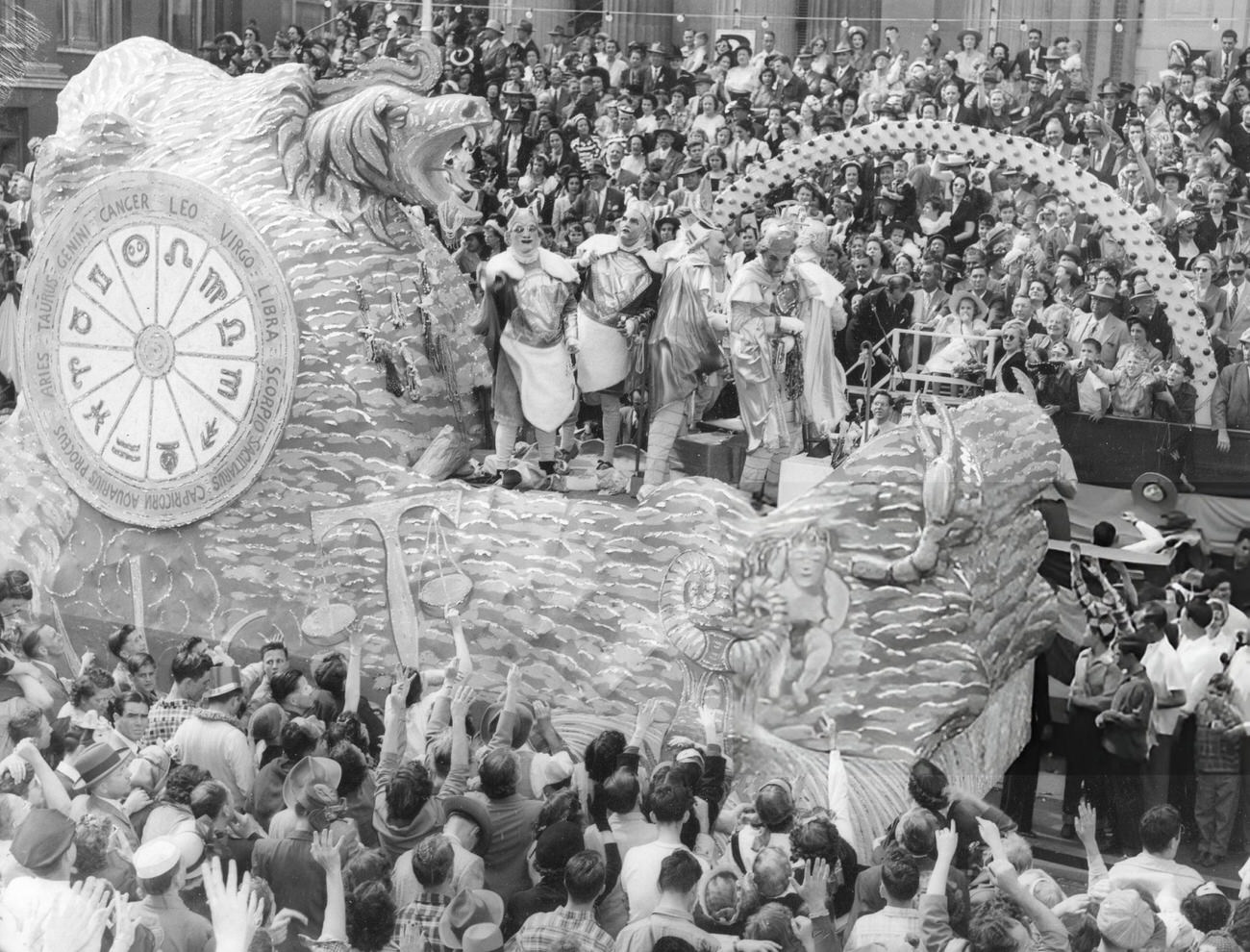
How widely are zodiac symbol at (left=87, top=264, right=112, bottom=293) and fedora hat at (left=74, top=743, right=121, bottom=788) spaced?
4.49 metres

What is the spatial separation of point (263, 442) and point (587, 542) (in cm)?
214

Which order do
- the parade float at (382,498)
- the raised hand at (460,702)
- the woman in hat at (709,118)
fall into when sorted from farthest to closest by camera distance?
1. the woman in hat at (709,118)
2. the parade float at (382,498)
3. the raised hand at (460,702)

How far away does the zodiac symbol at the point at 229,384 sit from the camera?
1284cm

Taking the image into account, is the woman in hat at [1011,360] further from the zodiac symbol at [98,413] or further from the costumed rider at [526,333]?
the zodiac symbol at [98,413]

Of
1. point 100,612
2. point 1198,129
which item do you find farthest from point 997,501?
point 1198,129

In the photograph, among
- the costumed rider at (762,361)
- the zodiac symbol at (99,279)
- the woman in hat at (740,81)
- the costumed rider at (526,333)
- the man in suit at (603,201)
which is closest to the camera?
the zodiac symbol at (99,279)

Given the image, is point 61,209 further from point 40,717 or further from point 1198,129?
point 1198,129

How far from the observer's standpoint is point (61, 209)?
43.9 ft

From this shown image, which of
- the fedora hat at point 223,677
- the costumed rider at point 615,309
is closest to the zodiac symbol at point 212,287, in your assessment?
the fedora hat at point 223,677

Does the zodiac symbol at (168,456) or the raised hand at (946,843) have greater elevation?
the zodiac symbol at (168,456)

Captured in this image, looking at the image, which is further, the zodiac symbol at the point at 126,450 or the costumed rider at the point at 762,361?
the costumed rider at the point at 762,361

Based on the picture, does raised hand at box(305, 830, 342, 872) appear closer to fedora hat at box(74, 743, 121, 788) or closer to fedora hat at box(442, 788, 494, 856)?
fedora hat at box(442, 788, 494, 856)

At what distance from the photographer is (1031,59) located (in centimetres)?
2266

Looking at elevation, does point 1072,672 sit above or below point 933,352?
below
